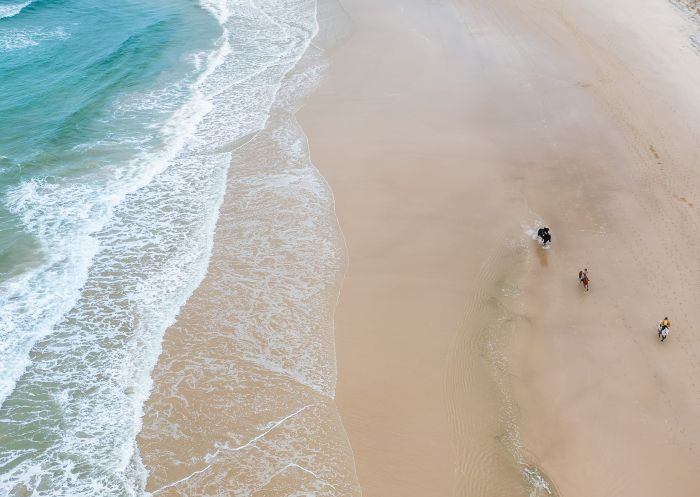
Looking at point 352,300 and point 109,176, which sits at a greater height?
point 352,300

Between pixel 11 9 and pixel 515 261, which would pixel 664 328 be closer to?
pixel 515 261

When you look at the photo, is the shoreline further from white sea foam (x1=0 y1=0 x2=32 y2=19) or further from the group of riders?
white sea foam (x1=0 y1=0 x2=32 y2=19)

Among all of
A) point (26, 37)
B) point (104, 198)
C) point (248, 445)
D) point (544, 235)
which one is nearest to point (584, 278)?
point (544, 235)

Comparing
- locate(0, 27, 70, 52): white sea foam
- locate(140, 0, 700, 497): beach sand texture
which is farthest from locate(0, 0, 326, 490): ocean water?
locate(140, 0, 700, 497): beach sand texture

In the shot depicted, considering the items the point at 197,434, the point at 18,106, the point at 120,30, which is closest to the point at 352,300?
the point at 197,434

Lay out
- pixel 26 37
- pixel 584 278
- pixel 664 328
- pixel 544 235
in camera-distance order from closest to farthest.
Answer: pixel 664 328 → pixel 584 278 → pixel 544 235 → pixel 26 37

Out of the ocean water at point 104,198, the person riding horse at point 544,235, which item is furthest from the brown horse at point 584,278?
the ocean water at point 104,198

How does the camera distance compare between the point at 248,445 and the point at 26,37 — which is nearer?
the point at 248,445

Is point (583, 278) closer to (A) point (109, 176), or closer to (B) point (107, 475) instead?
(B) point (107, 475)
